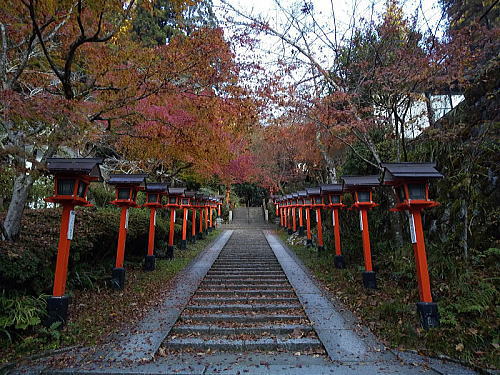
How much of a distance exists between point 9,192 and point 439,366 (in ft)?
42.0

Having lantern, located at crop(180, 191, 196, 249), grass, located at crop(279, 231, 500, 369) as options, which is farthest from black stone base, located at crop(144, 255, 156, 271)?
grass, located at crop(279, 231, 500, 369)

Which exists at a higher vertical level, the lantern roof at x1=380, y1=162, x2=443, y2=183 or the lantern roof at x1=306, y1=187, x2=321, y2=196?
the lantern roof at x1=306, y1=187, x2=321, y2=196

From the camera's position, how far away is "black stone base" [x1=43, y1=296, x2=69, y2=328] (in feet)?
16.9

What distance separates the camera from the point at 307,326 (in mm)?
5477

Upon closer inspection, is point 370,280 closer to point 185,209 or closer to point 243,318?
point 243,318

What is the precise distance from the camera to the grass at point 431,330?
4453 millimetres

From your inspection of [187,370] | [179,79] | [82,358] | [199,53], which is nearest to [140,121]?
[179,79]

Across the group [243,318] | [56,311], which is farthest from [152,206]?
[243,318]

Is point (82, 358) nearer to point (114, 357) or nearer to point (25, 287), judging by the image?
point (114, 357)

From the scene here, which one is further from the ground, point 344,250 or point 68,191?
point 68,191

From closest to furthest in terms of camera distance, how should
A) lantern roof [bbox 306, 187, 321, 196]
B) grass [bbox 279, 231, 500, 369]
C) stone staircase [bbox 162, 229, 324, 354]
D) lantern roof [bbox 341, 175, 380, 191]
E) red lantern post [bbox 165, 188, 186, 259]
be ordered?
1. grass [bbox 279, 231, 500, 369]
2. stone staircase [bbox 162, 229, 324, 354]
3. lantern roof [bbox 341, 175, 380, 191]
4. red lantern post [bbox 165, 188, 186, 259]
5. lantern roof [bbox 306, 187, 321, 196]

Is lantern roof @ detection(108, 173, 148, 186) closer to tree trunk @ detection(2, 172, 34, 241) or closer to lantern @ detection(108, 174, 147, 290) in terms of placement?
lantern @ detection(108, 174, 147, 290)

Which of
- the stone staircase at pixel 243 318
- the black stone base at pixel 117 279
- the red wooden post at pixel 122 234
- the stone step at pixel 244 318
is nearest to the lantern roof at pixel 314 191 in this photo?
the stone staircase at pixel 243 318

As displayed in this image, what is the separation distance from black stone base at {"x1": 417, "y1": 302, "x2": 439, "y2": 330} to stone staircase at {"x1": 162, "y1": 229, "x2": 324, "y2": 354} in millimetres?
1853
